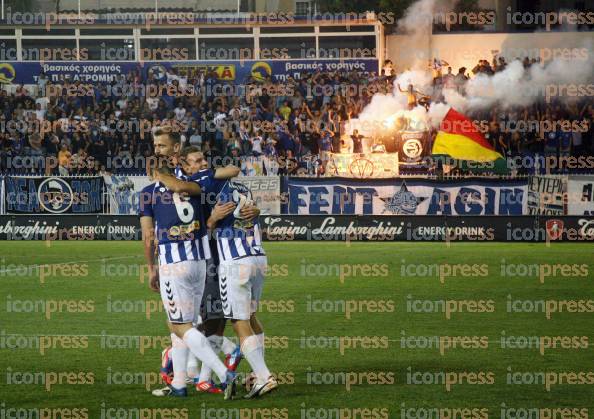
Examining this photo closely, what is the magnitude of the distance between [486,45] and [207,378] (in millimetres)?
33938

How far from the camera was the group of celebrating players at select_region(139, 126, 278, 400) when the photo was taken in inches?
408

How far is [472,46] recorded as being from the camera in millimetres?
42969

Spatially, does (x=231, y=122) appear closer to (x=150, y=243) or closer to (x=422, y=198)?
(x=422, y=198)

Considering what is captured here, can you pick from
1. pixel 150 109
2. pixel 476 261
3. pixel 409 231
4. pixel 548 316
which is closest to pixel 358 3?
pixel 150 109

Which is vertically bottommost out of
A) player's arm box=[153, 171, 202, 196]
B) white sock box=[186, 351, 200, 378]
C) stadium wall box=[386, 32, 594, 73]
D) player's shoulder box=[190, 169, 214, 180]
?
white sock box=[186, 351, 200, 378]

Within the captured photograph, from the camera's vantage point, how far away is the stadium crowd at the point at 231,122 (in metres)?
33.4

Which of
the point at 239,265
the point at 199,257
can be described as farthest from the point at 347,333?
the point at 199,257

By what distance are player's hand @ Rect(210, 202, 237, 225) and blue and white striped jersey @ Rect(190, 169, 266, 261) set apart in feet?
0.22

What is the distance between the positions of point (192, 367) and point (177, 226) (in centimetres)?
164

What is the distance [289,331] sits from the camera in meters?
15.2

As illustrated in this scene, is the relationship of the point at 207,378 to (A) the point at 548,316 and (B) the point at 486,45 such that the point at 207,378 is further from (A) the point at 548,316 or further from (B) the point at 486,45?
(B) the point at 486,45

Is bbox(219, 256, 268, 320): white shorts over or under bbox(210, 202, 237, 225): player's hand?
Answer: under

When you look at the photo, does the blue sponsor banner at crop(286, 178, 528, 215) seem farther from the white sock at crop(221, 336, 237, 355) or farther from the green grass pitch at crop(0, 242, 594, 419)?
the white sock at crop(221, 336, 237, 355)

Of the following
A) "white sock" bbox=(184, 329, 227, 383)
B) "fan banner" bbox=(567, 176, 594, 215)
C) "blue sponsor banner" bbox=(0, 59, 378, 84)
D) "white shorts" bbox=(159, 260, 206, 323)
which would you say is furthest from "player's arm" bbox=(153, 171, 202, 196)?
"blue sponsor banner" bbox=(0, 59, 378, 84)
